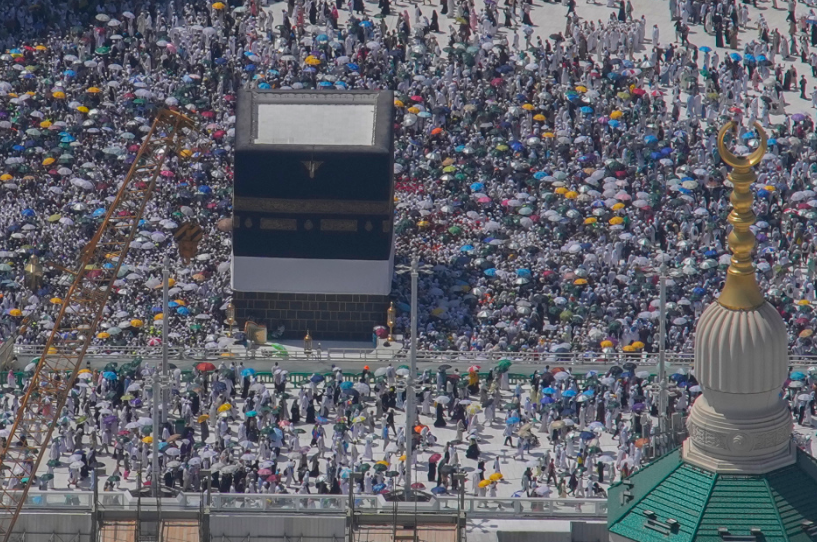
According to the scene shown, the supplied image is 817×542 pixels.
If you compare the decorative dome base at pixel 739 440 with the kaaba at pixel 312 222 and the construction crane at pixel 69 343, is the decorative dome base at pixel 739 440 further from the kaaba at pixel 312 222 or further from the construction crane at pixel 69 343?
the kaaba at pixel 312 222

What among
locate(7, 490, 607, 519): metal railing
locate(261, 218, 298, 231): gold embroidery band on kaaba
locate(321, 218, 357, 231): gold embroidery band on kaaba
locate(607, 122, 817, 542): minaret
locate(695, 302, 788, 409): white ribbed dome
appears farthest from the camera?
locate(261, 218, 298, 231): gold embroidery band on kaaba

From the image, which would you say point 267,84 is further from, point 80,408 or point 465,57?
point 80,408

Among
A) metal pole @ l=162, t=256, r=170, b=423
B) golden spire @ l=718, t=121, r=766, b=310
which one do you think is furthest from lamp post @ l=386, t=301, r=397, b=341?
golden spire @ l=718, t=121, r=766, b=310

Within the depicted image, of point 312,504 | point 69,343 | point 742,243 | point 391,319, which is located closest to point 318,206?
point 391,319

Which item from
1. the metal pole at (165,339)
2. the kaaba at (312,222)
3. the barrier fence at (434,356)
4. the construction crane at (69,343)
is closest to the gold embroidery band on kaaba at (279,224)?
the kaaba at (312,222)

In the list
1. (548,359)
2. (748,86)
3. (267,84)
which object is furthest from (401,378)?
(748,86)

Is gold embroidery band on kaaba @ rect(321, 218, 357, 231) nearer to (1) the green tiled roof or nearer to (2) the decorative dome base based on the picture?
(1) the green tiled roof
